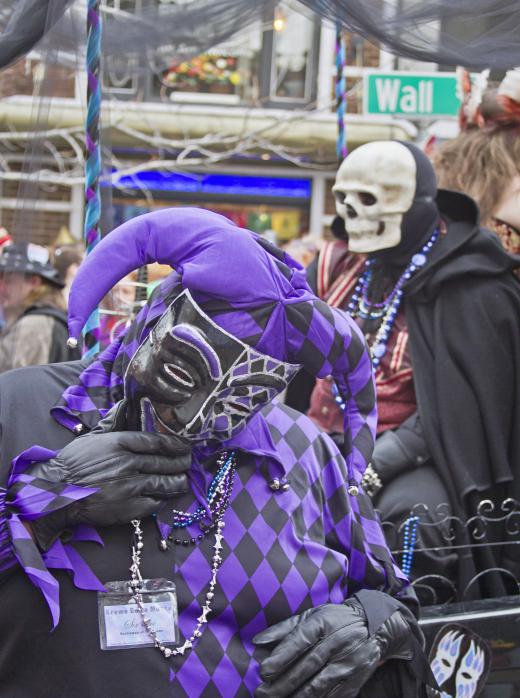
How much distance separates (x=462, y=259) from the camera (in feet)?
11.4

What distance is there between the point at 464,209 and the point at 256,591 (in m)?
1.96

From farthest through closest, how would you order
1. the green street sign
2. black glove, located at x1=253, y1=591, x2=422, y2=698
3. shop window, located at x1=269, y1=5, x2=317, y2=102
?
shop window, located at x1=269, y1=5, x2=317, y2=102 < the green street sign < black glove, located at x1=253, y1=591, x2=422, y2=698

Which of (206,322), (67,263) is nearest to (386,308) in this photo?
(206,322)

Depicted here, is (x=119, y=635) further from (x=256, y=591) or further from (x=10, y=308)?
(x=10, y=308)

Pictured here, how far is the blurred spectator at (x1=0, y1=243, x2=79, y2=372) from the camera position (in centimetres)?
245

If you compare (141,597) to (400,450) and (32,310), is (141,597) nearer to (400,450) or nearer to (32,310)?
(400,450)

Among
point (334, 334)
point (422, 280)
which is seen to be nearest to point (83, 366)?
point (334, 334)

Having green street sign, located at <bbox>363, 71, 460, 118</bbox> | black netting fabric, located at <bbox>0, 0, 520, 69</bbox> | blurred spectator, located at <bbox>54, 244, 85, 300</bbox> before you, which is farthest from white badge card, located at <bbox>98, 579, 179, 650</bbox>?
blurred spectator, located at <bbox>54, 244, 85, 300</bbox>

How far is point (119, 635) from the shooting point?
1904mm

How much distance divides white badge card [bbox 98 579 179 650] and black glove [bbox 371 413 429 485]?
5.06 ft

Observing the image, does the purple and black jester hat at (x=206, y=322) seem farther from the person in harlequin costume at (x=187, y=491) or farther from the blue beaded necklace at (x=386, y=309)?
the blue beaded necklace at (x=386, y=309)

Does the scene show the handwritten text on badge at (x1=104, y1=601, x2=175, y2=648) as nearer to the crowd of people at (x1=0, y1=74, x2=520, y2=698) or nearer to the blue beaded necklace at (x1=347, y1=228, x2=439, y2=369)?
the crowd of people at (x1=0, y1=74, x2=520, y2=698)

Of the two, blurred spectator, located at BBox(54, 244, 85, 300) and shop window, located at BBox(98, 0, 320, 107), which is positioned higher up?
shop window, located at BBox(98, 0, 320, 107)

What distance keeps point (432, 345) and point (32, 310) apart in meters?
2.29
